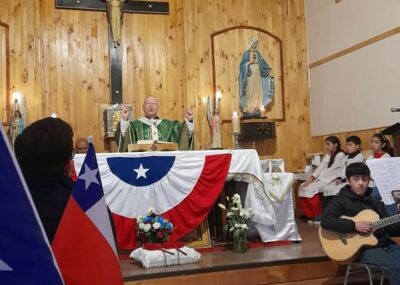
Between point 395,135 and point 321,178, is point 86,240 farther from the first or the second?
point 321,178

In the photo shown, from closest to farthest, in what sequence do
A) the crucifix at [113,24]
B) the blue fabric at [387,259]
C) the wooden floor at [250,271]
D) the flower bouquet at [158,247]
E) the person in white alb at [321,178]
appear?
the blue fabric at [387,259], the wooden floor at [250,271], the flower bouquet at [158,247], the person in white alb at [321,178], the crucifix at [113,24]

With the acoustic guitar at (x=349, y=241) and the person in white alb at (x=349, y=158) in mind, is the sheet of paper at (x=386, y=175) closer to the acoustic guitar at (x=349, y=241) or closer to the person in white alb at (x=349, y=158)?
the acoustic guitar at (x=349, y=241)

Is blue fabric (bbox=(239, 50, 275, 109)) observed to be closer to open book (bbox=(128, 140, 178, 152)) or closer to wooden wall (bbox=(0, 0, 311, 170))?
wooden wall (bbox=(0, 0, 311, 170))

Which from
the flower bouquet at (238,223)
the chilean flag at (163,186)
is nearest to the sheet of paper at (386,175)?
the flower bouquet at (238,223)

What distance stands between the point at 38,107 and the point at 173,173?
130 inches

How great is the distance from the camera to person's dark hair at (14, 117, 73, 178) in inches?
65.4

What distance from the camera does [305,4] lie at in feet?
28.2

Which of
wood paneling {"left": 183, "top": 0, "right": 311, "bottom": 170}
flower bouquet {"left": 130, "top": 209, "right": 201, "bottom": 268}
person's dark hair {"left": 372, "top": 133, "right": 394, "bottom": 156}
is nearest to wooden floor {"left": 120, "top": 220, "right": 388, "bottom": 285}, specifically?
flower bouquet {"left": 130, "top": 209, "right": 201, "bottom": 268}

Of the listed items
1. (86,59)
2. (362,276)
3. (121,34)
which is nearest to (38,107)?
(86,59)

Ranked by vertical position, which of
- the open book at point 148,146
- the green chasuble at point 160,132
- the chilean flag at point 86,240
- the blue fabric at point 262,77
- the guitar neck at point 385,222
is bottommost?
the guitar neck at point 385,222

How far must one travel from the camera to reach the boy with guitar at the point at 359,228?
3.34 m

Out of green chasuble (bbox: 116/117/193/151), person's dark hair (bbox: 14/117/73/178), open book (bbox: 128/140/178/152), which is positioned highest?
green chasuble (bbox: 116/117/193/151)

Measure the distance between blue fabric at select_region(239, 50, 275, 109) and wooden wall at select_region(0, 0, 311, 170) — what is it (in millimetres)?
387

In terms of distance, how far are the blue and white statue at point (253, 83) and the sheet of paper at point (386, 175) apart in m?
4.55
